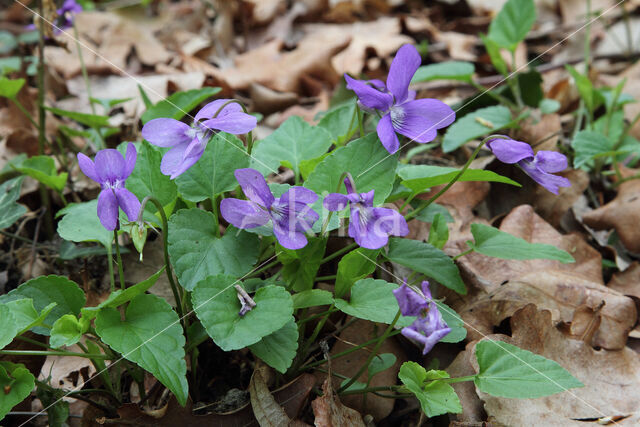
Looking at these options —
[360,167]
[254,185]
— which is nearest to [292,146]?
[360,167]

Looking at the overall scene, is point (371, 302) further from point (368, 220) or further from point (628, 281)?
point (628, 281)

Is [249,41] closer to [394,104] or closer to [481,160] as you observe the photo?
[481,160]

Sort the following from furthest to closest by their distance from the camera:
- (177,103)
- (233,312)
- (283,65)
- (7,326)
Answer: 1. (283,65)
2. (177,103)
3. (233,312)
4. (7,326)

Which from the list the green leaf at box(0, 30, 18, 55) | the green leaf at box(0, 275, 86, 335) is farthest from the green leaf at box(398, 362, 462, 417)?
the green leaf at box(0, 30, 18, 55)

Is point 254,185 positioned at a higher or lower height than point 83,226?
higher

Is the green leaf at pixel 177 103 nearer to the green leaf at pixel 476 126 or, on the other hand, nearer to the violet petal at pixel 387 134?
the violet petal at pixel 387 134

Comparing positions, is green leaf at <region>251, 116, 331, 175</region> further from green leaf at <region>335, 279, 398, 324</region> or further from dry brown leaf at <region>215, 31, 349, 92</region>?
dry brown leaf at <region>215, 31, 349, 92</region>

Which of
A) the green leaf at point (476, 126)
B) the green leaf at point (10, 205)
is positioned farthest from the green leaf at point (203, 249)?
the green leaf at point (476, 126)
